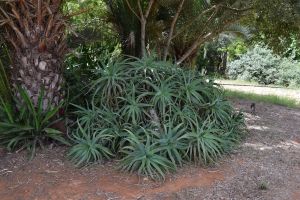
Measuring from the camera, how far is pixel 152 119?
505 cm

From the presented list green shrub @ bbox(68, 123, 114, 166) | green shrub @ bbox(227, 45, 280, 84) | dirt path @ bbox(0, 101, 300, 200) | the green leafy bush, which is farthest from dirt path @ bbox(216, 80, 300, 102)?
green shrub @ bbox(68, 123, 114, 166)

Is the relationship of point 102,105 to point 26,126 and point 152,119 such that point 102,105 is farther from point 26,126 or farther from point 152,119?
point 26,126

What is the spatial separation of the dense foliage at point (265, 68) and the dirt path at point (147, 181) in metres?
15.0

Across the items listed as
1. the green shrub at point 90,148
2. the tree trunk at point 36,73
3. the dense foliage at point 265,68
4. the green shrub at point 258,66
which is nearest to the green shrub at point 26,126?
the tree trunk at point 36,73

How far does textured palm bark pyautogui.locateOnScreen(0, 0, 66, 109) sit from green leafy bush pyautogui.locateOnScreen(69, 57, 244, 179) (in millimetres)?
547

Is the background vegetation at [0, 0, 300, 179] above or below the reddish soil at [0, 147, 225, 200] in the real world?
above

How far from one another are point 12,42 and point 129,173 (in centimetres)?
219

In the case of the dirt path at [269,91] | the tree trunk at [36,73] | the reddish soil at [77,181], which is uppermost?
→ the tree trunk at [36,73]

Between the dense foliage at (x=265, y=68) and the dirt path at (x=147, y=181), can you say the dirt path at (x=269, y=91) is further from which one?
the dirt path at (x=147, y=181)

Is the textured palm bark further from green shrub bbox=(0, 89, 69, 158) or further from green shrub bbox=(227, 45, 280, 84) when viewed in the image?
green shrub bbox=(227, 45, 280, 84)

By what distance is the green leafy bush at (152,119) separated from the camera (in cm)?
459

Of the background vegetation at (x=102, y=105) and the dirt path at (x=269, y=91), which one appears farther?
the dirt path at (x=269, y=91)

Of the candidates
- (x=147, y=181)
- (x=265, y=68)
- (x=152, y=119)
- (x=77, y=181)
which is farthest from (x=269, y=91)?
(x=77, y=181)

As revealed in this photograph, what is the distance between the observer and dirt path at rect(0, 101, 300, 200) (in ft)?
13.2
